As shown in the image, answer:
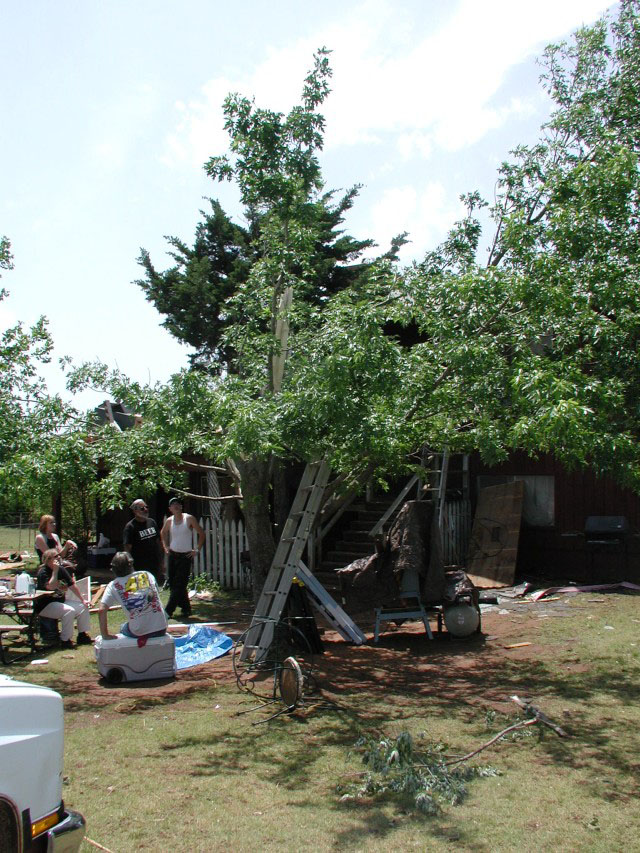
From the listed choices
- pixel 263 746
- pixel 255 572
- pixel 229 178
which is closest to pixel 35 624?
pixel 255 572

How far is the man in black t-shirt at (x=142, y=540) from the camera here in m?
10.7

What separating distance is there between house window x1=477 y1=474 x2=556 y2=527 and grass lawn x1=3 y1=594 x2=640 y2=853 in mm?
5485

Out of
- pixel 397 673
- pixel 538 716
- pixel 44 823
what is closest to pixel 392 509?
pixel 397 673

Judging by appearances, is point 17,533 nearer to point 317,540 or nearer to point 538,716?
point 317,540

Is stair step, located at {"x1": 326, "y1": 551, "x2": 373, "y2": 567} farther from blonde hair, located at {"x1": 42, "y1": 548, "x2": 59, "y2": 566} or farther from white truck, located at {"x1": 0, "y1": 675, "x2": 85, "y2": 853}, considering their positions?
white truck, located at {"x1": 0, "y1": 675, "x2": 85, "y2": 853}

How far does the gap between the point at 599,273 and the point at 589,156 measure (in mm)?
2369

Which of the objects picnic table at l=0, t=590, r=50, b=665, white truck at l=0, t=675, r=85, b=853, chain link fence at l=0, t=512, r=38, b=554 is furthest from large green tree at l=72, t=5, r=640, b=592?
chain link fence at l=0, t=512, r=38, b=554

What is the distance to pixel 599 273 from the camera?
8.24m

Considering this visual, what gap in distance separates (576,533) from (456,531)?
2.24 m

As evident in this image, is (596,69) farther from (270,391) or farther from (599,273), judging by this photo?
(270,391)

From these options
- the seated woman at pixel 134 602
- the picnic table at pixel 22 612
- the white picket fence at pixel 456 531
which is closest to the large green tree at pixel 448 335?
the seated woman at pixel 134 602

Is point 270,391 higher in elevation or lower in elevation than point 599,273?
lower

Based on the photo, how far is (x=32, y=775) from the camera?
309cm

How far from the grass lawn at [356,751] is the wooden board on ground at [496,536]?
4236 mm
